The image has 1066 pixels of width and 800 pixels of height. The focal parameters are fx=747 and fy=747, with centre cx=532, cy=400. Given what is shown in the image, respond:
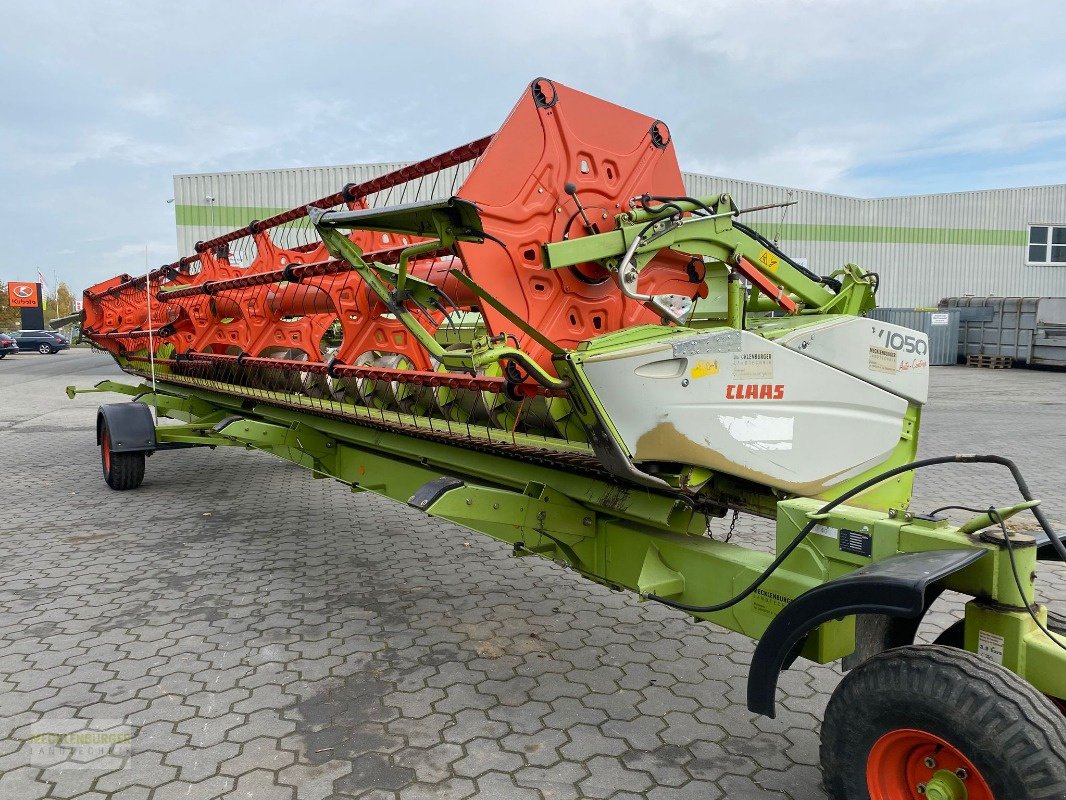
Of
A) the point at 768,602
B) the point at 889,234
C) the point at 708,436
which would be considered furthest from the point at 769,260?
the point at 889,234

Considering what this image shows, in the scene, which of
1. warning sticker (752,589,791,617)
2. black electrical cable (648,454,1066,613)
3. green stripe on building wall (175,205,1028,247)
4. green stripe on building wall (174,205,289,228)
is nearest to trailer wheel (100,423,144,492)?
black electrical cable (648,454,1066,613)

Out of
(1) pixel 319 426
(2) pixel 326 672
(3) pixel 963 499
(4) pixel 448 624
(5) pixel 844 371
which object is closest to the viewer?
(5) pixel 844 371

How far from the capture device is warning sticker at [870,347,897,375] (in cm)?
324

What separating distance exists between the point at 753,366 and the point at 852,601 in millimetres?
1006

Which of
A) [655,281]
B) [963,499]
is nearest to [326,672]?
[655,281]

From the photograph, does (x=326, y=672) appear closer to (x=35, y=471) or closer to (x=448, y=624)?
(x=448, y=624)

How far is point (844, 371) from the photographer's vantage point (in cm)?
315

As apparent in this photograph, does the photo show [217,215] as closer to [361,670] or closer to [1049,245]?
[361,670]

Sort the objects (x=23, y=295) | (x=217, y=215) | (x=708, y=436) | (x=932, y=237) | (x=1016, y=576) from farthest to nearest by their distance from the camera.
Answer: (x=23, y=295) → (x=932, y=237) → (x=217, y=215) → (x=708, y=436) → (x=1016, y=576)

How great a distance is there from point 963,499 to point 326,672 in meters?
6.36

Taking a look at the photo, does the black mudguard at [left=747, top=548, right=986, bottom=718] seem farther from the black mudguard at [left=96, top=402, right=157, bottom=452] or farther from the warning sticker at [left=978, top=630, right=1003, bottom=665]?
the black mudguard at [left=96, top=402, right=157, bottom=452]

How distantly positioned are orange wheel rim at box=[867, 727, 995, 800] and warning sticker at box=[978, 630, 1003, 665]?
292 mm
